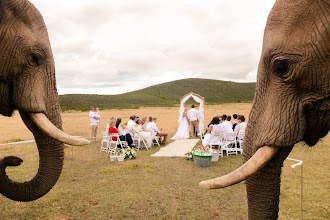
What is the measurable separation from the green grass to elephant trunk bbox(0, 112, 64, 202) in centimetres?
212

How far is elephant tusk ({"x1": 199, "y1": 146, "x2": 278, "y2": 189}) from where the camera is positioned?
5.83ft

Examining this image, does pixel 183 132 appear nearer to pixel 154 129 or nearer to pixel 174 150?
pixel 154 129

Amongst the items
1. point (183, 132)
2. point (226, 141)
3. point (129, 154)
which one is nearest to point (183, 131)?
point (183, 132)

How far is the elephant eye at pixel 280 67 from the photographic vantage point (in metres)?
1.92

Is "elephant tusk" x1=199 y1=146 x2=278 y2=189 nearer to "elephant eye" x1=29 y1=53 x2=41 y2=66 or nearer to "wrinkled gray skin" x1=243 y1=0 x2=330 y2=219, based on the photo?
"wrinkled gray skin" x1=243 y1=0 x2=330 y2=219

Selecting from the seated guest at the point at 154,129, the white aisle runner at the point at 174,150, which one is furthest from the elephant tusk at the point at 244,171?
the seated guest at the point at 154,129

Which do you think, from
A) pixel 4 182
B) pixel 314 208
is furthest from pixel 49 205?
pixel 314 208

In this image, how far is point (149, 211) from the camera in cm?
517

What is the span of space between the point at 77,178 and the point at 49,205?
6.31 feet

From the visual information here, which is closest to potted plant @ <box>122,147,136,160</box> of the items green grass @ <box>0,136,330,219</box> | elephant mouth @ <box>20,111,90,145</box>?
green grass @ <box>0,136,330,219</box>

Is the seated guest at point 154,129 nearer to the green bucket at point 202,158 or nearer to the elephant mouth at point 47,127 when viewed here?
the green bucket at point 202,158

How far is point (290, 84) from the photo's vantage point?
195 centimetres

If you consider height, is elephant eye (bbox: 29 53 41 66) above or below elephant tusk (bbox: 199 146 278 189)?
above

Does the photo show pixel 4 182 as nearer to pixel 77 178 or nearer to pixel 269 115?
pixel 269 115
